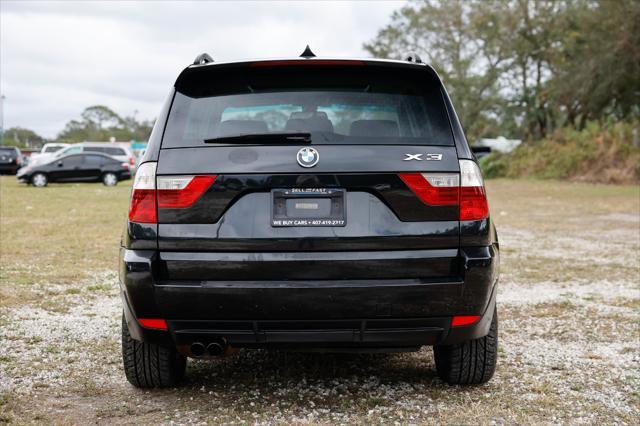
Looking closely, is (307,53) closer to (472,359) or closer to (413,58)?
(413,58)

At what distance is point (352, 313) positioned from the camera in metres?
3.39

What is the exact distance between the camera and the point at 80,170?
100 feet

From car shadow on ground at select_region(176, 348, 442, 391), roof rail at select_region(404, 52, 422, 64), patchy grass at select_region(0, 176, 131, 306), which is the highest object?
roof rail at select_region(404, 52, 422, 64)

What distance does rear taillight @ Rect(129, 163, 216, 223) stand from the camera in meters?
3.44

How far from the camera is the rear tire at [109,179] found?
30922 mm

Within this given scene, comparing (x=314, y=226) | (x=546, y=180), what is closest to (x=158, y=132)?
(x=314, y=226)

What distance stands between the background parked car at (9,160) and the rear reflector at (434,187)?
38603mm

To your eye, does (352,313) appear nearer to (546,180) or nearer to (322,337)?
(322,337)

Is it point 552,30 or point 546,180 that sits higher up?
point 552,30

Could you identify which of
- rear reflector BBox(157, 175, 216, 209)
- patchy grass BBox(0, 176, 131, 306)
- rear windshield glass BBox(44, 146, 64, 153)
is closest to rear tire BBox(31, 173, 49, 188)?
patchy grass BBox(0, 176, 131, 306)

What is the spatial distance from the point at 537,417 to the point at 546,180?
98.3 feet

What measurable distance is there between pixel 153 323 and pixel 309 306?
0.75m

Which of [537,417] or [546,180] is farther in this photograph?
[546,180]

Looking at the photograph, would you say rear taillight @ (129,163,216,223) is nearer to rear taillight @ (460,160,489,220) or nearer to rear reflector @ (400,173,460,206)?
rear reflector @ (400,173,460,206)
